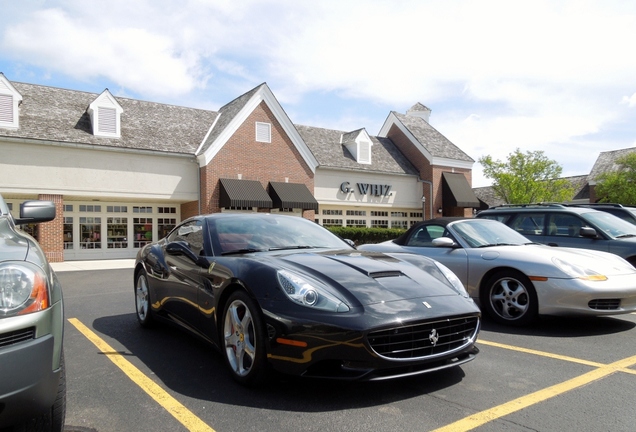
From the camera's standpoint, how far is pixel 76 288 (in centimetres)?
1034

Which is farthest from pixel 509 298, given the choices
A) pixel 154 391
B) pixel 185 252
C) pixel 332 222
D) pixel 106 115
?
pixel 332 222

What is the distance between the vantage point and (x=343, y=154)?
1129 inches

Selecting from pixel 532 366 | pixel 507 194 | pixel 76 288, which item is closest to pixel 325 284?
pixel 532 366

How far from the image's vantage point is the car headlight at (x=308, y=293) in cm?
338

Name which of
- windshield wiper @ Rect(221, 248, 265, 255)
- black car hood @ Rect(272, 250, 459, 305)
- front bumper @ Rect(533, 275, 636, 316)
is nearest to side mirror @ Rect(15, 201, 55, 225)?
windshield wiper @ Rect(221, 248, 265, 255)

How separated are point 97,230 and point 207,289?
63.6 ft

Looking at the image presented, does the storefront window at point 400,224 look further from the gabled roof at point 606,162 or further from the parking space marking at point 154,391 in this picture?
the parking space marking at point 154,391

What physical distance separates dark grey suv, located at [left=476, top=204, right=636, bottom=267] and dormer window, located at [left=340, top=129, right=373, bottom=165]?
787 inches

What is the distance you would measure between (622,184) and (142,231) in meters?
31.0

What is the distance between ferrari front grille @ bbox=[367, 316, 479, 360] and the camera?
3.26 metres

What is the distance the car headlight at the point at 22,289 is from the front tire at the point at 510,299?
493 centimetres

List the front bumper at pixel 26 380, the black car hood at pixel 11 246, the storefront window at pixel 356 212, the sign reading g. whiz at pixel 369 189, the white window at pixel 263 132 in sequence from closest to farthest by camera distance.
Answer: the front bumper at pixel 26 380 → the black car hood at pixel 11 246 → the white window at pixel 263 132 → the sign reading g. whiz at pixel 369 189 → the storefront window at pixel 356 212

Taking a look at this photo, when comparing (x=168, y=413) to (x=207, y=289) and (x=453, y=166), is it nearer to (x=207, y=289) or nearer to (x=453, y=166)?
(x=207, y=289)

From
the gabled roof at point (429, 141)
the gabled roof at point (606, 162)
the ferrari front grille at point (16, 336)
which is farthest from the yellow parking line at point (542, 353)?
the gabled roof at point (606, 162)
